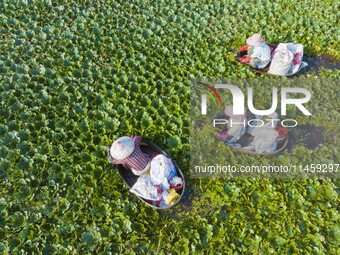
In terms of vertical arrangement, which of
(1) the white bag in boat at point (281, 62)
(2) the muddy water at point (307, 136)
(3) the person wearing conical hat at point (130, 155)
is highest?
(1) the white bag in boat at point (281, 62)

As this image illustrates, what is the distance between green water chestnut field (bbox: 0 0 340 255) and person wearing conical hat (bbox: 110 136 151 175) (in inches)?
15.3

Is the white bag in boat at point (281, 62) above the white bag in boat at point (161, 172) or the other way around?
above

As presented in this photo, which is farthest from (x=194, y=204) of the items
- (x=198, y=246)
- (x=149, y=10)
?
(x=149, y=10)

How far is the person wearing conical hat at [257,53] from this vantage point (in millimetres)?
5766

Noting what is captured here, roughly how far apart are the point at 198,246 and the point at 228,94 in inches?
96.0

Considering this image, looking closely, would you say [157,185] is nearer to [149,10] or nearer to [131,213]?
[131,213]

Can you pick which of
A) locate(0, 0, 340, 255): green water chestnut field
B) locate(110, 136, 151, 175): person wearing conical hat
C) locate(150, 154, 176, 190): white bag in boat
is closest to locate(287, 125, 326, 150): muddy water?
locate(0, 0, 340, 255): green water chestnut field

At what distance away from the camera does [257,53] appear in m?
5.78

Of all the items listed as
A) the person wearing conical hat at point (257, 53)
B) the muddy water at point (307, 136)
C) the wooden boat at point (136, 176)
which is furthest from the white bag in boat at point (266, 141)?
the person wearing conical hat at point (257, 53)

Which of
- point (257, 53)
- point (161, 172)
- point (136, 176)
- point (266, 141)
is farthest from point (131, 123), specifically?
point (257, 53)

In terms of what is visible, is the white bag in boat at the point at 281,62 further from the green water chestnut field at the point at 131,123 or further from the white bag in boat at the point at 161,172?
the white bag in boat at the point at 161,172

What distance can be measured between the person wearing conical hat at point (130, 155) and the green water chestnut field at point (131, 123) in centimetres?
39

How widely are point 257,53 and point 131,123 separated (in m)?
Answer: 2.36

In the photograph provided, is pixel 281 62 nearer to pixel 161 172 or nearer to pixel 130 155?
pixel 161 172
